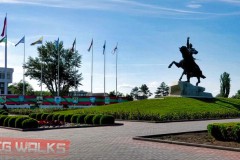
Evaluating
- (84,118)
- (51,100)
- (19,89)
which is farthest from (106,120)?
(19,89)

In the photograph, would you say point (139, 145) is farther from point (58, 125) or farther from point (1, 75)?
point (1, 75)

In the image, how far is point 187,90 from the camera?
153 ft

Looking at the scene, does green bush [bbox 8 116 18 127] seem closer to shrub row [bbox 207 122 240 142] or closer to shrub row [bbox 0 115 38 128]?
shrub row [bbox 0 115 38 128]

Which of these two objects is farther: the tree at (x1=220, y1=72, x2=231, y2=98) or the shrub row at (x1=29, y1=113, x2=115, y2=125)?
the tree at (x1=220, y1=72, x2=231, y2=98)

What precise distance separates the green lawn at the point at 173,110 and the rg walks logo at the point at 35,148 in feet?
47.4

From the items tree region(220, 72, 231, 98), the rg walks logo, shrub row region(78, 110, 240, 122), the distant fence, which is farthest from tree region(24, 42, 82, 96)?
the rg walks logo

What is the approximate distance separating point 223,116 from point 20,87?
98608 mm

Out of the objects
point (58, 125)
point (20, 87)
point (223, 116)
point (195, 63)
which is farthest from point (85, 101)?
point (20, 87)

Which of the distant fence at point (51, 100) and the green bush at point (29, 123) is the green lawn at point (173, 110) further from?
the distant fence at point (51, 100)

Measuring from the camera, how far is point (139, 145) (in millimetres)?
13500

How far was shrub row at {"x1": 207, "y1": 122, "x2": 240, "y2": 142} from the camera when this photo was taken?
1380 cm

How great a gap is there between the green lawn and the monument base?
304 cm

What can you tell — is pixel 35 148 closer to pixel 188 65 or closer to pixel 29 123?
pixel 29 123

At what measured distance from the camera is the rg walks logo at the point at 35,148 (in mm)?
11336
